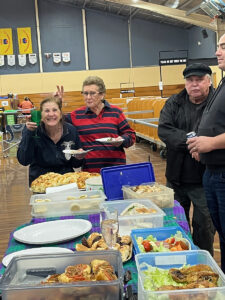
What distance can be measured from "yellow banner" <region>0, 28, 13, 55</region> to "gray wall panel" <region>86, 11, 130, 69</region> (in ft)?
13.9

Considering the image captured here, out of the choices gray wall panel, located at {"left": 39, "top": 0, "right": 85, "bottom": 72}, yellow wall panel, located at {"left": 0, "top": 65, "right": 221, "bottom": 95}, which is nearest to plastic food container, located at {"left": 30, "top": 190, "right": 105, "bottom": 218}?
yellow wall panel, located at {"left": 0, "top": 65, "right": 221, "bottom": 95}

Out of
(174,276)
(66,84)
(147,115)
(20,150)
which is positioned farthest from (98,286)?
(66,84)

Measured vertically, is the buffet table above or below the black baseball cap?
below

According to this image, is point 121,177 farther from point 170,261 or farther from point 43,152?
point 170,261

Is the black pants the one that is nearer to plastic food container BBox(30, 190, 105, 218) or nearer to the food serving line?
the food serving line

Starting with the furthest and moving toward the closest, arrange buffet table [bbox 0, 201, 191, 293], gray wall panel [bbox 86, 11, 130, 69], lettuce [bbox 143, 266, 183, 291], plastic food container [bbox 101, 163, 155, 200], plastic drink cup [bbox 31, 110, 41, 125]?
gray wall panel [bbox 86, 11, 130, 69], plastic drink cup [bbox 31, 110, 41, 125], plastic food container [bbox 101, 163, 155, 200], buffet table [bbox 0, 201, 191, 293], lettuce [bbox 143, 266, 183, 291]

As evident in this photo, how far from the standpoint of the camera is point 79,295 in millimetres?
974

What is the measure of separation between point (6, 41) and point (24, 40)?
0.93m

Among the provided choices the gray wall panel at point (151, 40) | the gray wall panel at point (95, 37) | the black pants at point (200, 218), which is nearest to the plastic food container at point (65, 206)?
the black pants at point (200, 218)

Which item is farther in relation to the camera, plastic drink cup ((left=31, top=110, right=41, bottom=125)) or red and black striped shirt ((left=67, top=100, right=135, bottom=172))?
red and black striped shirt ((left=67, top=100, right=135, bottom=172))

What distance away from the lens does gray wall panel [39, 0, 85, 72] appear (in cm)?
1906

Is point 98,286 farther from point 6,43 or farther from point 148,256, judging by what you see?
point 6,43

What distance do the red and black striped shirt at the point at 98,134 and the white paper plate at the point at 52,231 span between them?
1355mm

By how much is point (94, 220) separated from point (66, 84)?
1837 cm
